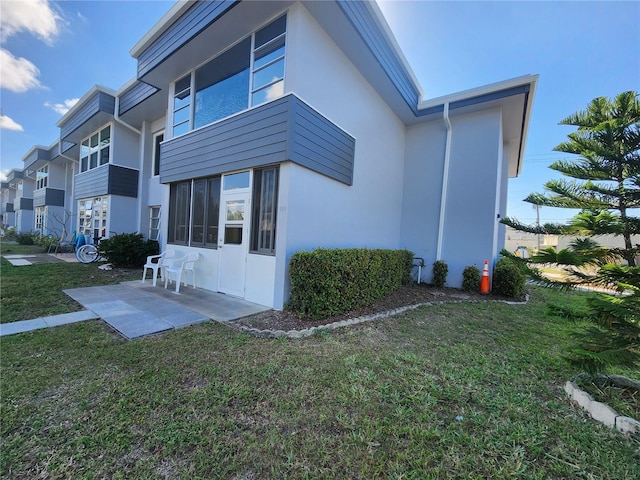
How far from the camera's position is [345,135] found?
6.16m

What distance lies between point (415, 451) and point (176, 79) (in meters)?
9.37

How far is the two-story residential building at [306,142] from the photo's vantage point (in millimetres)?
4941

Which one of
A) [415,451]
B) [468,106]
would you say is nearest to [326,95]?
[468,106]

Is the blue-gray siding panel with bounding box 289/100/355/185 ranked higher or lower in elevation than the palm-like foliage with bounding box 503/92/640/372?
higher

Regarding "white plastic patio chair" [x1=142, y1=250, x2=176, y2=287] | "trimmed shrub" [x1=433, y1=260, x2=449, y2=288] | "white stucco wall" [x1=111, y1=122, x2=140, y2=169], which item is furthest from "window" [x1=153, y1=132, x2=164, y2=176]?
"trimmed shrub" [x1=433, y1=260, x2=449, y2=288]

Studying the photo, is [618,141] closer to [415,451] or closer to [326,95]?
[415,451]

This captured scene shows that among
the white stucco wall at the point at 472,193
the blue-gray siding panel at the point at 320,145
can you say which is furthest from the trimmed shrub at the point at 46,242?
the white stucco wall at the point at 472,193

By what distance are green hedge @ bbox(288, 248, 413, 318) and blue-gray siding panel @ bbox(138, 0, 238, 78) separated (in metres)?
4.88

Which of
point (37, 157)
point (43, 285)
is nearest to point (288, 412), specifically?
point (43, 285)

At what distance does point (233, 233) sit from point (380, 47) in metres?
5.41

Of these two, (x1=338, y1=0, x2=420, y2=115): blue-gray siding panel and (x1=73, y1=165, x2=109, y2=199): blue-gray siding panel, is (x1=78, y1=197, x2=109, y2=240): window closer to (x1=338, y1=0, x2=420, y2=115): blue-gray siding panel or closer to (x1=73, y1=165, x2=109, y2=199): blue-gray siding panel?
(x1=73, y1=165, x2=109, y2=199): blue-gray siding panel

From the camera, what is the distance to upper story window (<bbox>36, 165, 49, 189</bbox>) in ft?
63.4

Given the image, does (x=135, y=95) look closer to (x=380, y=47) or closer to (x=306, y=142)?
(x=306, y=142)

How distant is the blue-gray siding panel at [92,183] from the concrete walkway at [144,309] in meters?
7.15
